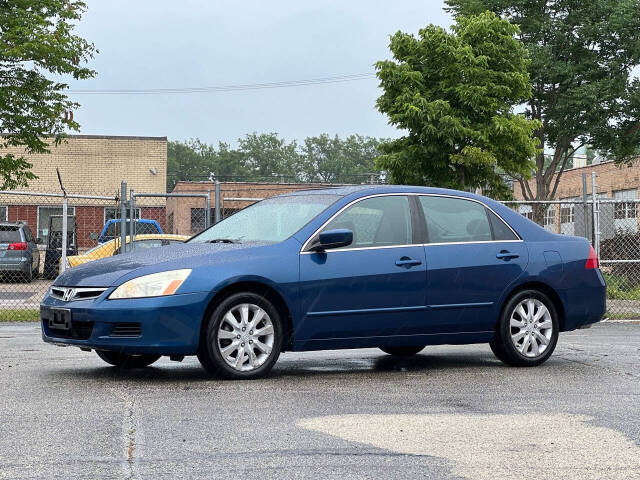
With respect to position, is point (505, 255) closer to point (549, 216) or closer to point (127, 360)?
point (127, 360)

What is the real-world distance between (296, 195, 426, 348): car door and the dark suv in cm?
1899

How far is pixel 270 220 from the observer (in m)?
8.83

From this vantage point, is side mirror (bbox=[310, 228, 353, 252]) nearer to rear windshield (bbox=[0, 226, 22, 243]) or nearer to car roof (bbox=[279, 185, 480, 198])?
car roof (bbox=[279, 185, 480, 198])

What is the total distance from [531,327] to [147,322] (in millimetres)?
3526

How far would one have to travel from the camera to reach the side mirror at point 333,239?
26.7 feet

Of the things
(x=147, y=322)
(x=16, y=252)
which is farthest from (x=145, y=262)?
(x=16, y=252)

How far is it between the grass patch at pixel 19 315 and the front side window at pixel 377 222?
8.49 m

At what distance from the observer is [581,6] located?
116ft

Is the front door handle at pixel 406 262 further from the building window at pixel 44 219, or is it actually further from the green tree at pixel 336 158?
the green tree at pixel 336 158

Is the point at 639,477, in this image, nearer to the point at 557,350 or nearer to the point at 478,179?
the point at 557,350

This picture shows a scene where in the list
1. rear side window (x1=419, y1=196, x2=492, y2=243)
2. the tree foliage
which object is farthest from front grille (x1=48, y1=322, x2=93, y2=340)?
the tree foliage

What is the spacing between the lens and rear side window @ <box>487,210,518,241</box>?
30.2 ft

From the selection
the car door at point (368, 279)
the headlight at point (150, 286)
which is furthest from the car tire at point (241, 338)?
the headlight at point (150, 286)

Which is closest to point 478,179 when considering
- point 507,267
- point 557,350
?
point 557,350
